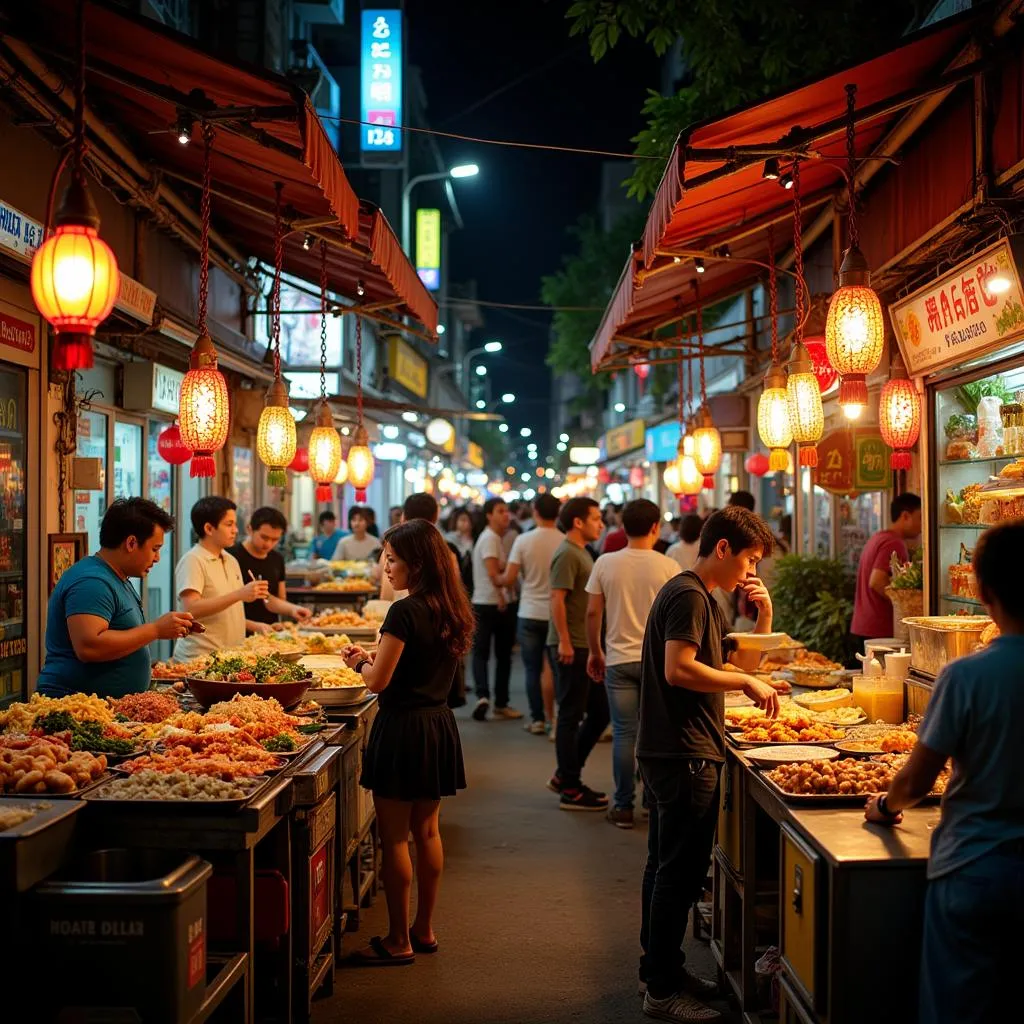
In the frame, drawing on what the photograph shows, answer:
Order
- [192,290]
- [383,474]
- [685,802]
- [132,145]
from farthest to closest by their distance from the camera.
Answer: [383,474] → [192,290] → [132,145] → [685,802]

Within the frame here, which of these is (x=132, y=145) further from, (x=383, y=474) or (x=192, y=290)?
(x=383, y=474)

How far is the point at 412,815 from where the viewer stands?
5434 mm

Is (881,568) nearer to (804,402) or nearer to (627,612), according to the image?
(627,612)

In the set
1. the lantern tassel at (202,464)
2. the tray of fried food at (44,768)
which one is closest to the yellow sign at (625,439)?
the lantern tassel at (202,464)

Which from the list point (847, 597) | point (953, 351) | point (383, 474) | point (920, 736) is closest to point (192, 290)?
point (847, 597)

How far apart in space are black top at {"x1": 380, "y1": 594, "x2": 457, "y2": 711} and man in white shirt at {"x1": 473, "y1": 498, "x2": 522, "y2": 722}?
23.2ft

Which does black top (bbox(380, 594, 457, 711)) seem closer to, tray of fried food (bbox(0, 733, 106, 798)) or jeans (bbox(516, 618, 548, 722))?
tray of fried food (bbox(0, 733, 106, 798))

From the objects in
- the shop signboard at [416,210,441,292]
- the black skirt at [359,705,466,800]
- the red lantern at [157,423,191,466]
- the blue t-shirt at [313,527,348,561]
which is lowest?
the black skirt at [359,705,466,800]

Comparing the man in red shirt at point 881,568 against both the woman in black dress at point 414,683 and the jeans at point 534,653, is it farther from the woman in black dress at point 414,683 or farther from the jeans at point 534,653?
the woman in black dress at point 414,683

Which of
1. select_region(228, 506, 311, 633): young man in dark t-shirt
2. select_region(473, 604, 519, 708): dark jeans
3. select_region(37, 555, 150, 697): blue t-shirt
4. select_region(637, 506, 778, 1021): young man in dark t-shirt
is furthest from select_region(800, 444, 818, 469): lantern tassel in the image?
select_region(473, 604, 519, 708): dark jeans

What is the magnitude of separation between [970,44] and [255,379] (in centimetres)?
1100

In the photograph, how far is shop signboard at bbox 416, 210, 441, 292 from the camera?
3175 centimetres

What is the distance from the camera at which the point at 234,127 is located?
18.1ft

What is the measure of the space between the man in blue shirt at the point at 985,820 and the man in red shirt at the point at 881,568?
5.16 m
